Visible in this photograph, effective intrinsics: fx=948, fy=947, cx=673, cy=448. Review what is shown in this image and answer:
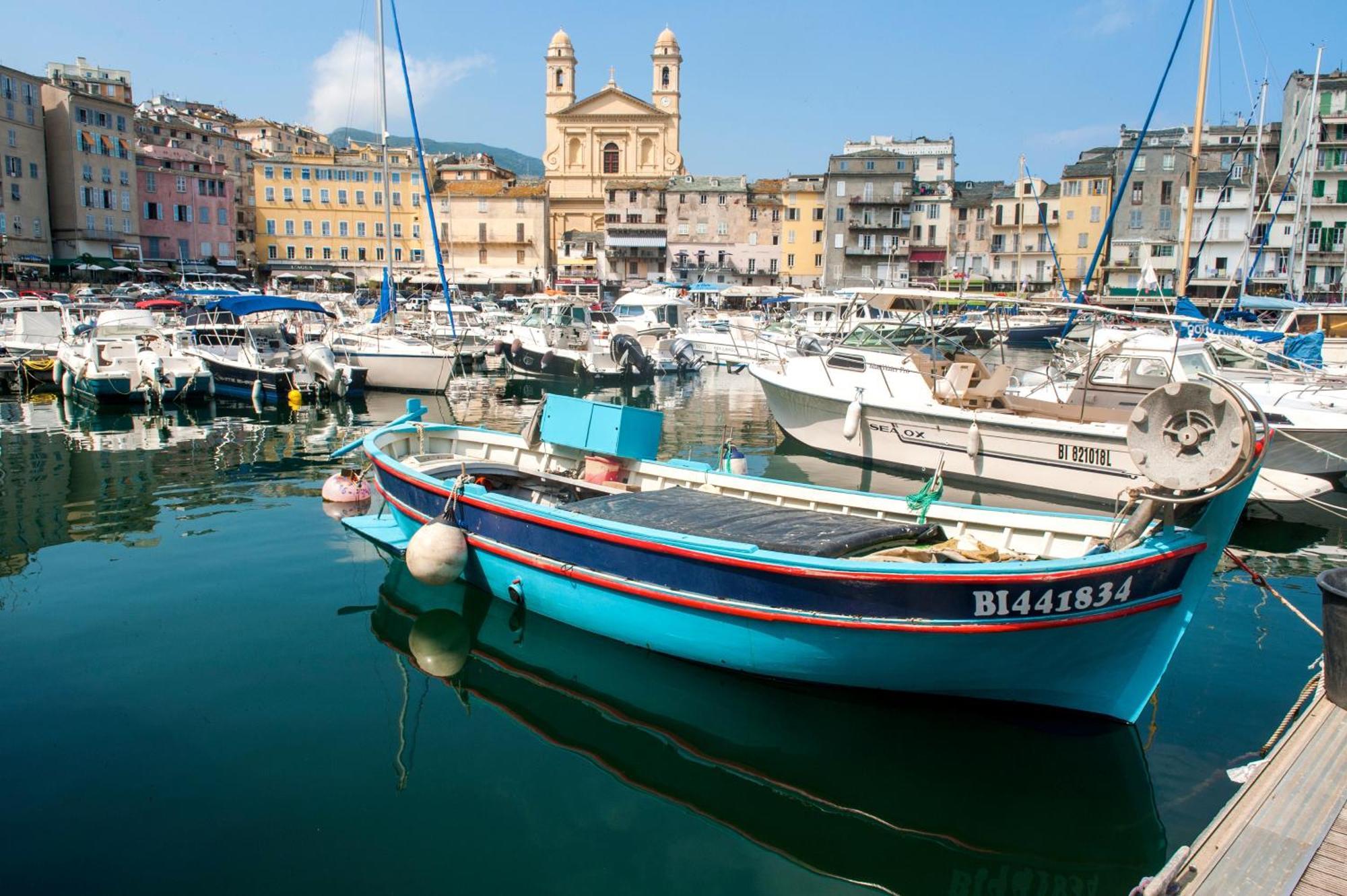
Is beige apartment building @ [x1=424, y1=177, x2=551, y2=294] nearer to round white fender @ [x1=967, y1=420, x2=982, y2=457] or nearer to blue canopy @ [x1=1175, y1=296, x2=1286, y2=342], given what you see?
blue canopy @ [x1=1175, y1=296, x2=1286, y2=342]

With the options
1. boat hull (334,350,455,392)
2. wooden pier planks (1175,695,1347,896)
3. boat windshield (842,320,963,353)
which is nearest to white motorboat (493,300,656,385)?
boat hull (334,350,455,392)

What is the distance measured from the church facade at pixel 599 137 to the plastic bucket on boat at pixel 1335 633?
82.0m

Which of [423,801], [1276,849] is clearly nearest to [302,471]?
[423,801]

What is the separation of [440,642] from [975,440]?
9.66m

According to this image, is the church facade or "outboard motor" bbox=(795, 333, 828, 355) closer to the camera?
"outboard motor" bbox=(795, 333, 828, 355)

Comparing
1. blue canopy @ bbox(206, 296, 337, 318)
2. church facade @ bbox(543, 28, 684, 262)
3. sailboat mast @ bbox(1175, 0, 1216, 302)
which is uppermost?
church facade @ bbox(543, 28, 684, 262)

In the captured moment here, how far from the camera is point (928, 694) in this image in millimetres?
7785

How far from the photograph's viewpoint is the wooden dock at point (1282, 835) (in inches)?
177

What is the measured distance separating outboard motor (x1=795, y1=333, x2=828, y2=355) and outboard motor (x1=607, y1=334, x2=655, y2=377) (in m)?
5.00

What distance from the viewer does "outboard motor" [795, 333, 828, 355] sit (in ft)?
90.3

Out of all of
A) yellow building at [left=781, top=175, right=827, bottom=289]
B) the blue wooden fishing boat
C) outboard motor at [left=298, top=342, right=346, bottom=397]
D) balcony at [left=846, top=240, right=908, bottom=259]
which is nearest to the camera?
the blue wooden fishing boat

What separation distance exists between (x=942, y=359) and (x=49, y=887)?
1551 centimetres

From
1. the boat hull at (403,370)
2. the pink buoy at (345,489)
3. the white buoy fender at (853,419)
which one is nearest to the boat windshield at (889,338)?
the white buoy fender at (853,419)

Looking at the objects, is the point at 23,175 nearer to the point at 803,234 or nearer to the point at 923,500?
the point at 803,234
